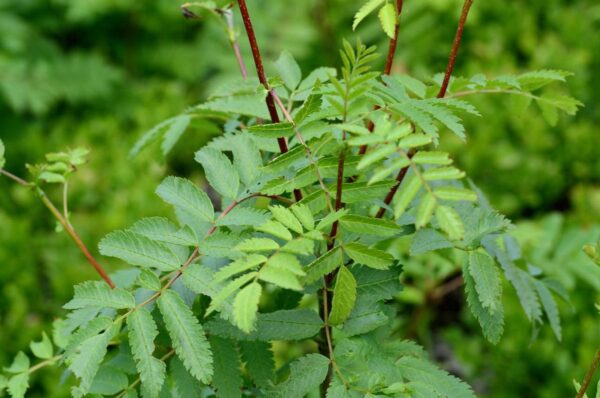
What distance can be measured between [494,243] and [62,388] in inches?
70.2

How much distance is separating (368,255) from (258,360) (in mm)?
260

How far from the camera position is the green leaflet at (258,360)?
106 cm

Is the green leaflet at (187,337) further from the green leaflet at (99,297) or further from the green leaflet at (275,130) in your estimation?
the green leaflet at (275,130)

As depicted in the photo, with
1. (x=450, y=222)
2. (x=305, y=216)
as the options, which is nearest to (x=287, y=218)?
(x=305, y=216)

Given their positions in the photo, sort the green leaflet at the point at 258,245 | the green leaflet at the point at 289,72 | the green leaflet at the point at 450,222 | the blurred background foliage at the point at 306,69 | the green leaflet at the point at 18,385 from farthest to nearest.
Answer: the blurred background foliage at the point at 306,69 < the green leaflet at the point at 289,72 < the green leaflet at the point at 18,385 < the green leaflet at the point at 258,245 < the green leaflet at the point at 450,222

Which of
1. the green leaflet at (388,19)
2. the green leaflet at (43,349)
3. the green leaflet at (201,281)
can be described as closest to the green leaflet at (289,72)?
the green leaflet at (388,19)

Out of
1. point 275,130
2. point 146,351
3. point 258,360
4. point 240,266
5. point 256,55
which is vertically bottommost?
point 258,360

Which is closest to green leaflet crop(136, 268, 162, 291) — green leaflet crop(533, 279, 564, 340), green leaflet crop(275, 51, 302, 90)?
green leaflet crop(275, 51, 302, 90)

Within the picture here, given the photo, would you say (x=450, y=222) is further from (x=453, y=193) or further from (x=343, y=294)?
(x=343, y=294)

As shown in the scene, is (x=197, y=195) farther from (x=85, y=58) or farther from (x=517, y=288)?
(x=85, y=58)

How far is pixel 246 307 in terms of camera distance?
816 mm

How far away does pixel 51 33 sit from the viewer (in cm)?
458

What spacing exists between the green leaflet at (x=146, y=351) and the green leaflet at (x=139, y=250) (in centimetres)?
7

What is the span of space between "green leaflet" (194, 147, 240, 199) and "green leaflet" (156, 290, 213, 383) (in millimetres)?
194
